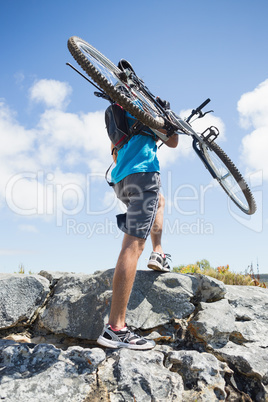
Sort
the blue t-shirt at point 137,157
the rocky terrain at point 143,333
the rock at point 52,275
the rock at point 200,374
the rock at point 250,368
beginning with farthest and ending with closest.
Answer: the rock at point 52,275 → the blue t-shirt at point 137,157 → the rock at point 250,368 → the rock at point 200,374 → the rocky terrain at point 143,333

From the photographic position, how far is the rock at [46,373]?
8.27 feet

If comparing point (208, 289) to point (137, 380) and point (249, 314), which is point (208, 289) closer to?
point (249, 314)

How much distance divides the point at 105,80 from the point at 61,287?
2.85m

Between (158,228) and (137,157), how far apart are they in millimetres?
1094

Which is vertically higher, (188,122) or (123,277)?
(188,122)

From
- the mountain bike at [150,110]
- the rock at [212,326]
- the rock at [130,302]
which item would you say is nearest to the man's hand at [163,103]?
the mountain bike at [150,110]

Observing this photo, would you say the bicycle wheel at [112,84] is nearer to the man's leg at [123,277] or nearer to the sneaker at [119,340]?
the man's leg at [123,277]

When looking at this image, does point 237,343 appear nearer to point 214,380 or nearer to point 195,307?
point 195,307

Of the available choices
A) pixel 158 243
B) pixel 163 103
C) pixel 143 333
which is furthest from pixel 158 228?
pixel 163 103

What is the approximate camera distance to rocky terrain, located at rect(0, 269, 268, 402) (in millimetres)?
2660

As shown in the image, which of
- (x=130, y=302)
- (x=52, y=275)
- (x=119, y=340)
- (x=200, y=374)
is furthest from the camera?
(x=52, y=275)

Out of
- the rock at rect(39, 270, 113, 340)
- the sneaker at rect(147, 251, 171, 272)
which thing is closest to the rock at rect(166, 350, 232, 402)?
the rock at rect(39, 270, 113, 340)

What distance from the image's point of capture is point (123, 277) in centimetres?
296

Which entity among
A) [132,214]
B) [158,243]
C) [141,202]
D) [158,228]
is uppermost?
[141,202]
